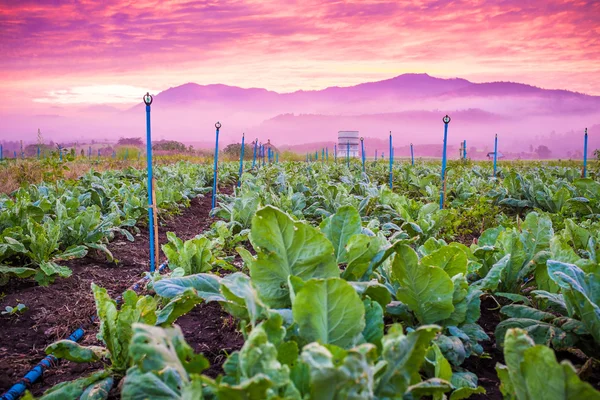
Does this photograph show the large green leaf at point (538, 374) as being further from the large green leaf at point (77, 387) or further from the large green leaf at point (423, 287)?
the large green leaf at point (77, 387)

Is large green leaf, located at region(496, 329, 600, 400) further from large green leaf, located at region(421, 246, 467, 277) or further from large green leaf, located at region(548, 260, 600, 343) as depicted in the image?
large green leaf, located at region(421, 246, 467, 277)

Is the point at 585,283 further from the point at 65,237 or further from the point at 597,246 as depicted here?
the point at 65,237

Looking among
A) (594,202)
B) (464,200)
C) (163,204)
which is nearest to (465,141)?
(464,200)

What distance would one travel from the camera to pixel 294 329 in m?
1.93

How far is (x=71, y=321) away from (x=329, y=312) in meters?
3.02

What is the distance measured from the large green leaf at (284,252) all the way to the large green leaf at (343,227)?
344 millimetres

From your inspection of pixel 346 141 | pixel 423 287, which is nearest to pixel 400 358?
pixel 423 287

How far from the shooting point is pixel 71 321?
3961 mm

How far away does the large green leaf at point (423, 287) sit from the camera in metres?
2.19

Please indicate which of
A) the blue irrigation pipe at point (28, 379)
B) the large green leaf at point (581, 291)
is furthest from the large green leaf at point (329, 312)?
the blue irrigation pipe at point (28, 379)

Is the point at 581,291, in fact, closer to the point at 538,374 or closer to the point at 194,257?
the point at 538,374

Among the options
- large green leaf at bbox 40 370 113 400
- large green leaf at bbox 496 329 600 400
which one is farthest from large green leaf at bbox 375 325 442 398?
large green leaf at bbox 40 370 113 400

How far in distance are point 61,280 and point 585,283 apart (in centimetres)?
451

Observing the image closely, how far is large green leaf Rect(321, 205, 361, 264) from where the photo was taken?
96.8 inches
